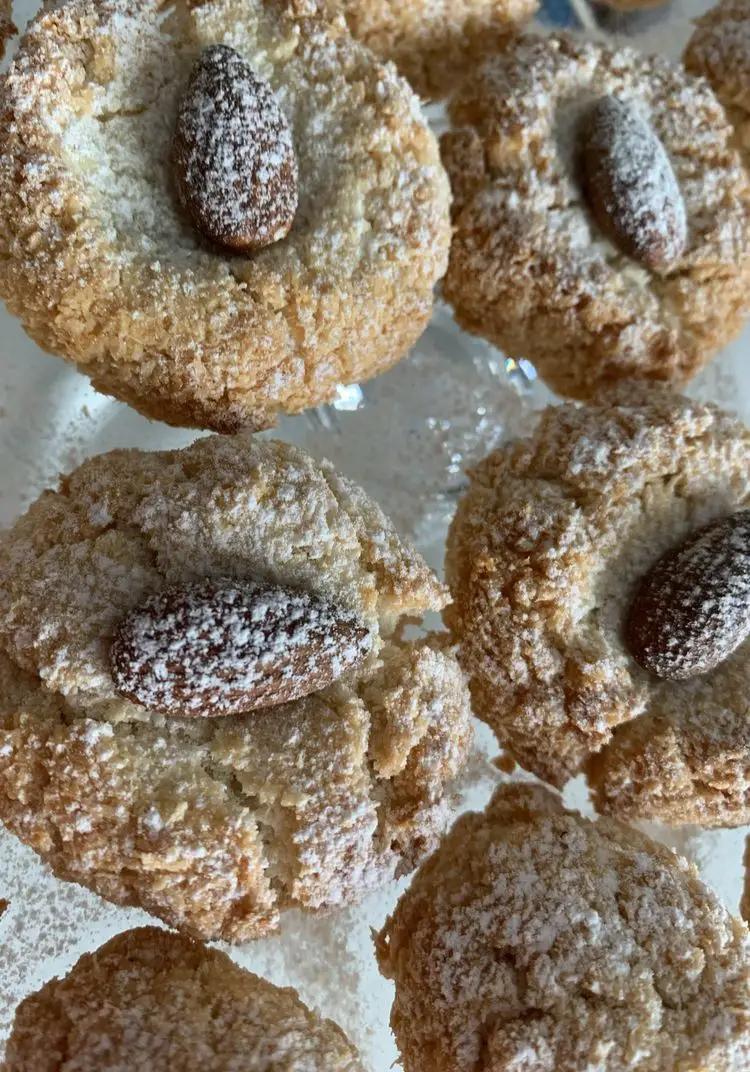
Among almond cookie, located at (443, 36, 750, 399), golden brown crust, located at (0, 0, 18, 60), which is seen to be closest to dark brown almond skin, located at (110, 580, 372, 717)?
almond cookie, located at (443, 36, 750, 399)

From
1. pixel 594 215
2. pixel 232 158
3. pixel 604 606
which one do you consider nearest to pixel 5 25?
pixel 232 158

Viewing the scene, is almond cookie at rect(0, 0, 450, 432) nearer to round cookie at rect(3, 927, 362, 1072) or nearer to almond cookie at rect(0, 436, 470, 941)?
almond cookie at rect(0, 436, 470, 941)

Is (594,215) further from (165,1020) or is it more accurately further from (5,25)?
(165,1020)

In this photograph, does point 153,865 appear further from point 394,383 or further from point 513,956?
point 394,383

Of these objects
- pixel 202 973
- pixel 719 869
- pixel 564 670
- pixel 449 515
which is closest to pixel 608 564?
pixel 564 670

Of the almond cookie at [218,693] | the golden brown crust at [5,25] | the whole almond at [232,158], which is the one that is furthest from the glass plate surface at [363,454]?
the whole almond at [232,158]

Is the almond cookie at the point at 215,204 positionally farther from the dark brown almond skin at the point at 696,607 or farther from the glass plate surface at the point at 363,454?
the dark brown almond skin at the point at 696,607

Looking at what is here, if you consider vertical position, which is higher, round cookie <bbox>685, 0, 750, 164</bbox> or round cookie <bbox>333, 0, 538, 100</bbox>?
round cookie <bbox>333, 0, 538, 100</bbox>
